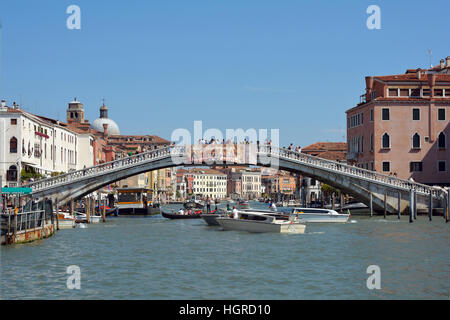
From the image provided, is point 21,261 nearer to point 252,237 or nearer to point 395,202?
point 252,237

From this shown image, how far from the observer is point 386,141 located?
4141 centimetres

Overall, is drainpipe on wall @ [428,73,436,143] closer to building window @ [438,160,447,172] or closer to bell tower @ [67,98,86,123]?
building window @ [438,160,447,172]

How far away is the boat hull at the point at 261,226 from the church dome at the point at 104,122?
7570cm

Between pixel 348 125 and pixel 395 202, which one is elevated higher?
pixel 348 125

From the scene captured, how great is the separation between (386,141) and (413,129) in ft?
5.50

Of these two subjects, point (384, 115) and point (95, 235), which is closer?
point (95, 235)

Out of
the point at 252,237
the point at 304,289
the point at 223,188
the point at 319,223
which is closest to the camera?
the point at 304,289

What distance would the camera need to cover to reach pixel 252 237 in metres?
24.2

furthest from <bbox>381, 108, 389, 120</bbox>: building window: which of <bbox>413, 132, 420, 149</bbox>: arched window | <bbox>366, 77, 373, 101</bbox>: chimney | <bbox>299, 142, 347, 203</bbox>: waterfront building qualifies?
<bbox>299, 142, 347, 203</bbox>: waterfront building

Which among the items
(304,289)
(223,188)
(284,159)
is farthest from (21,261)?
(223,188)

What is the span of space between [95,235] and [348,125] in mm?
25760

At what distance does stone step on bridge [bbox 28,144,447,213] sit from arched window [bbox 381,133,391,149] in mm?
5591

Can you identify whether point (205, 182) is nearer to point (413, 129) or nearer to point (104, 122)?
point (104, 122)

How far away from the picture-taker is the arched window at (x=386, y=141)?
41375mm
